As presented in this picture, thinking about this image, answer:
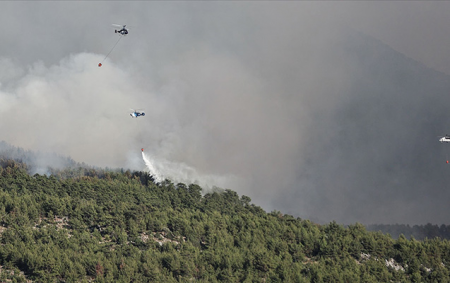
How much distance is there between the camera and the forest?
124 metres

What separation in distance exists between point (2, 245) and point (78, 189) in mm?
65517

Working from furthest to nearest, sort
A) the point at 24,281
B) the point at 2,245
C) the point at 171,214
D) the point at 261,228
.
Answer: the point at 171,214 < the point at 261,228 < the point at 2,245 < the point at 24,281

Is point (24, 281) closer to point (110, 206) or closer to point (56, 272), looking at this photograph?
point (56, 272)

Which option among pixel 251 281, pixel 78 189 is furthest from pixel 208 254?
pixel 78 189

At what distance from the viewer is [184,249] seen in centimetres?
14150

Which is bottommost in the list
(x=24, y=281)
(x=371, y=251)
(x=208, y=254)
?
(x=24, y=281)

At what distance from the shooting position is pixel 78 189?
19725cm

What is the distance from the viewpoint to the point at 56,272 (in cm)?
11919

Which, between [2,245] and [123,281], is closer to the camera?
[123,281]

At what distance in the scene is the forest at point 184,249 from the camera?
405ft

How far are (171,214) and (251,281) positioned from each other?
57.9m

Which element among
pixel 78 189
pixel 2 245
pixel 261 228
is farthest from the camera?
pixel 78 189

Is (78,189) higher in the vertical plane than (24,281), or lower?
higher

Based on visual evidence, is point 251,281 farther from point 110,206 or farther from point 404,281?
point 110,206
